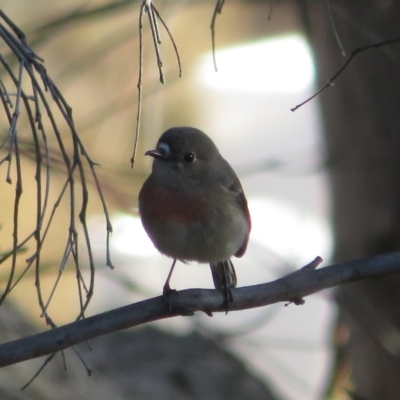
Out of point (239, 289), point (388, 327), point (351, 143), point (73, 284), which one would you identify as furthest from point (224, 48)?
point (239, 289)

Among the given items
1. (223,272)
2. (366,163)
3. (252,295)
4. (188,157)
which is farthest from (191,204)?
(366,163)

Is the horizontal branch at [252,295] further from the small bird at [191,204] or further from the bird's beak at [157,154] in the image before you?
the bird's beak at [157,154]

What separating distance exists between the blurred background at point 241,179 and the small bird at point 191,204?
52 cm

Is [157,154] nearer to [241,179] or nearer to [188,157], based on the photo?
[188,157]

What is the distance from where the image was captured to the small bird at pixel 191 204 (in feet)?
11.1

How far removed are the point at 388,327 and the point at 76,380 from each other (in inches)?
77.8

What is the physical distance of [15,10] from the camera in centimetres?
870

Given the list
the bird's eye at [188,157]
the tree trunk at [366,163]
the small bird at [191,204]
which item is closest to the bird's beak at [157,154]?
the small bird at [191,204]

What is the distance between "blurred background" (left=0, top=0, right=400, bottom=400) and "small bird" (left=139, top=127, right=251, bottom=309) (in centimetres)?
52

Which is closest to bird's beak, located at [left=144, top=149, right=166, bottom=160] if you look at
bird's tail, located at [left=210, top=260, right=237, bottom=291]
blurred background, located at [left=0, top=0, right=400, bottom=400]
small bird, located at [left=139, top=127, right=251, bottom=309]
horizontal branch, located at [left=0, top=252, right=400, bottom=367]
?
small bird, located at [left=139, top=127, right=251, bottom=309]

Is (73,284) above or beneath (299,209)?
beneath

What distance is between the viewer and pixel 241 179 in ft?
30.0

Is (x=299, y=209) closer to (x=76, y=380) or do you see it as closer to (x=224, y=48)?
(x=224, y=48)

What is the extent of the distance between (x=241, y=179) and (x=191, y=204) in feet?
18.9
